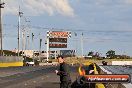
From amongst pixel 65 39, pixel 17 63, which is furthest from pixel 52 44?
pixel 17 63

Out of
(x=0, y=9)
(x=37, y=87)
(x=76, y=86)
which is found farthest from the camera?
(x=0, y=9)

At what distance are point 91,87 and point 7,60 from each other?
85.9 metres

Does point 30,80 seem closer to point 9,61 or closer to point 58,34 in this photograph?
point 9,61

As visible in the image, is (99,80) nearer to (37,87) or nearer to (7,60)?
(37,87)

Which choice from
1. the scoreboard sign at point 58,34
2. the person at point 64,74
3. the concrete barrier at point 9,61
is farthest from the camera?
the scoreboard sign at point 58,34

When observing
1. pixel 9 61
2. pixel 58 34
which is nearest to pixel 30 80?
pixel 9 61

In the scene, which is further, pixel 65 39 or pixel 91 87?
pixel 65 39

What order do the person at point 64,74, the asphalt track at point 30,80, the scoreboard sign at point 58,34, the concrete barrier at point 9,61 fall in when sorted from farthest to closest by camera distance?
the scoreboard sign at point 58,34 < the concrete barrier at point 9,61 < the asphalt track at point 30,80 < the person at point 64,74

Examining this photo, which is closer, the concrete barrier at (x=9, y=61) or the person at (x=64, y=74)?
the person at (x=64, y=74)

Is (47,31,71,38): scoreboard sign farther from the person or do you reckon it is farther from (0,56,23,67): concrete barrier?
the person

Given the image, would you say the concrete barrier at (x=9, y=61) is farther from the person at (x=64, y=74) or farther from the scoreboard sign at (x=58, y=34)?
the person at (x=64, y=74)

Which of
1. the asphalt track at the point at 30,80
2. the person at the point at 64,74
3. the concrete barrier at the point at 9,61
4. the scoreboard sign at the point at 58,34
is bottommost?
the asphalt track at the point at 30,80

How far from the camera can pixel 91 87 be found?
18.2 m

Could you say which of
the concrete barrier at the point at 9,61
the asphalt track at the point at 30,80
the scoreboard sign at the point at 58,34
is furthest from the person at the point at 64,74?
the scoreboard sign at the point at 58,34
